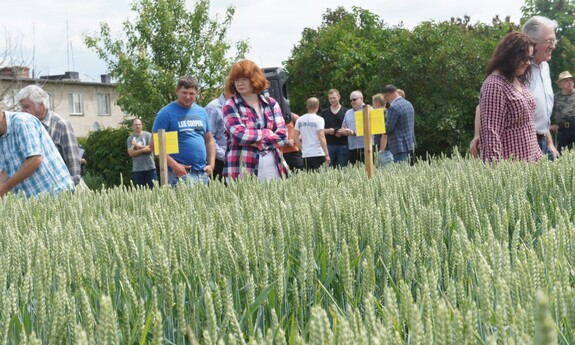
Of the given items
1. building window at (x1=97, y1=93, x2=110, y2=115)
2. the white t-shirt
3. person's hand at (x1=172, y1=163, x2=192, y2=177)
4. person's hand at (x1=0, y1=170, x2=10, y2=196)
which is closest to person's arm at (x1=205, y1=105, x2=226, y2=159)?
person's hand at (x1=172, y1=163, x2=192, y2=177)

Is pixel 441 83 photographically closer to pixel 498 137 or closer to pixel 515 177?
pixel 498 137

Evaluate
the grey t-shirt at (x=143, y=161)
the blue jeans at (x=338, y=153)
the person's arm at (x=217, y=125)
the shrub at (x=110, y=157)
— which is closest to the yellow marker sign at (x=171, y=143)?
the person's arm at (x=217, y=125)

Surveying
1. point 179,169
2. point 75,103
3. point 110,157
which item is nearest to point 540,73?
point 179,169

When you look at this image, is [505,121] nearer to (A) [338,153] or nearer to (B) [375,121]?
(B) [375,121]

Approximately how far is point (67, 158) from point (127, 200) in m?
1.96

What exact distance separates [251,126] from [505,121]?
1664 mm

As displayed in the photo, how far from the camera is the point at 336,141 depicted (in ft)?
35.8

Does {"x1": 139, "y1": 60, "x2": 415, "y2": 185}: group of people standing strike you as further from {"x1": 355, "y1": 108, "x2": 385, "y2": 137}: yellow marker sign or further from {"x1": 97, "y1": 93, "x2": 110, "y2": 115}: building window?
{"x1": 97, "y1": 93, "x2": 110, "y2": 115}: building window

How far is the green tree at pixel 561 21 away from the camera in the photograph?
19.6 metres

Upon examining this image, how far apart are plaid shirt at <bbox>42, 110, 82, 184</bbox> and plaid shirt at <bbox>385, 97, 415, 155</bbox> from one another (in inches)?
162

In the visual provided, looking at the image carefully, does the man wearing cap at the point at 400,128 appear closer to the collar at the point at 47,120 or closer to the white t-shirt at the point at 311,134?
the white t-shirt at the point at 311,134

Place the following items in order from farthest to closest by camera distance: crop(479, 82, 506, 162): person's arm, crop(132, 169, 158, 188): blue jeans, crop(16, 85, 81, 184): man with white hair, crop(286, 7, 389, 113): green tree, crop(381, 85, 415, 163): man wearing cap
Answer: crop(286, 7, 389, 113): green tree
crop(132, 169, 158, 188): blue jeans
crop(381, 85, 415, 163): man wearing cap
crop(16, 85, 81, 184): man with white hair
crop(479, 82, 506, 162): person's arm

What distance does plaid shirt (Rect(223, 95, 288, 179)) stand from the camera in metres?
5.09

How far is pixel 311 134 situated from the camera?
32.9 ft
